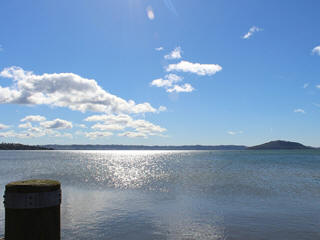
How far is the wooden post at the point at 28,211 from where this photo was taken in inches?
179

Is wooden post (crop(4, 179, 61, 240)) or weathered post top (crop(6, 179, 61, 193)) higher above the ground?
weathered post top (crop(6, 179, 61, 193))

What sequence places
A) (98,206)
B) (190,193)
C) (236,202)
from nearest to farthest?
(98,206) < (236,202) < (190,193)

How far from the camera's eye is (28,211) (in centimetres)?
454

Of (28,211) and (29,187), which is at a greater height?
(29,187)

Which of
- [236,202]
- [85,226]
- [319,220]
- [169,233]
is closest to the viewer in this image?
[169,233]

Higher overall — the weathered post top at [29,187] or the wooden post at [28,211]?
the weathered post top at [29,187]

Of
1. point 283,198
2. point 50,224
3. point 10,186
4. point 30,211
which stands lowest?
point 283,198

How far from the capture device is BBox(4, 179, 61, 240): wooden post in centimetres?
455

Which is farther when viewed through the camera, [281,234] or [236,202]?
[236,202]

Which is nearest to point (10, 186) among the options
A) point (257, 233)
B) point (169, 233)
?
point (169, 233)

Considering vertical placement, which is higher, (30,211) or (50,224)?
(30,211)

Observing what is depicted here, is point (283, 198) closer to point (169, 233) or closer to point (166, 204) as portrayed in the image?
point (166, 204)

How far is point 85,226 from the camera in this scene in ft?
49.0

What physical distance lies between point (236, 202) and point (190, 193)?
19.3ft
